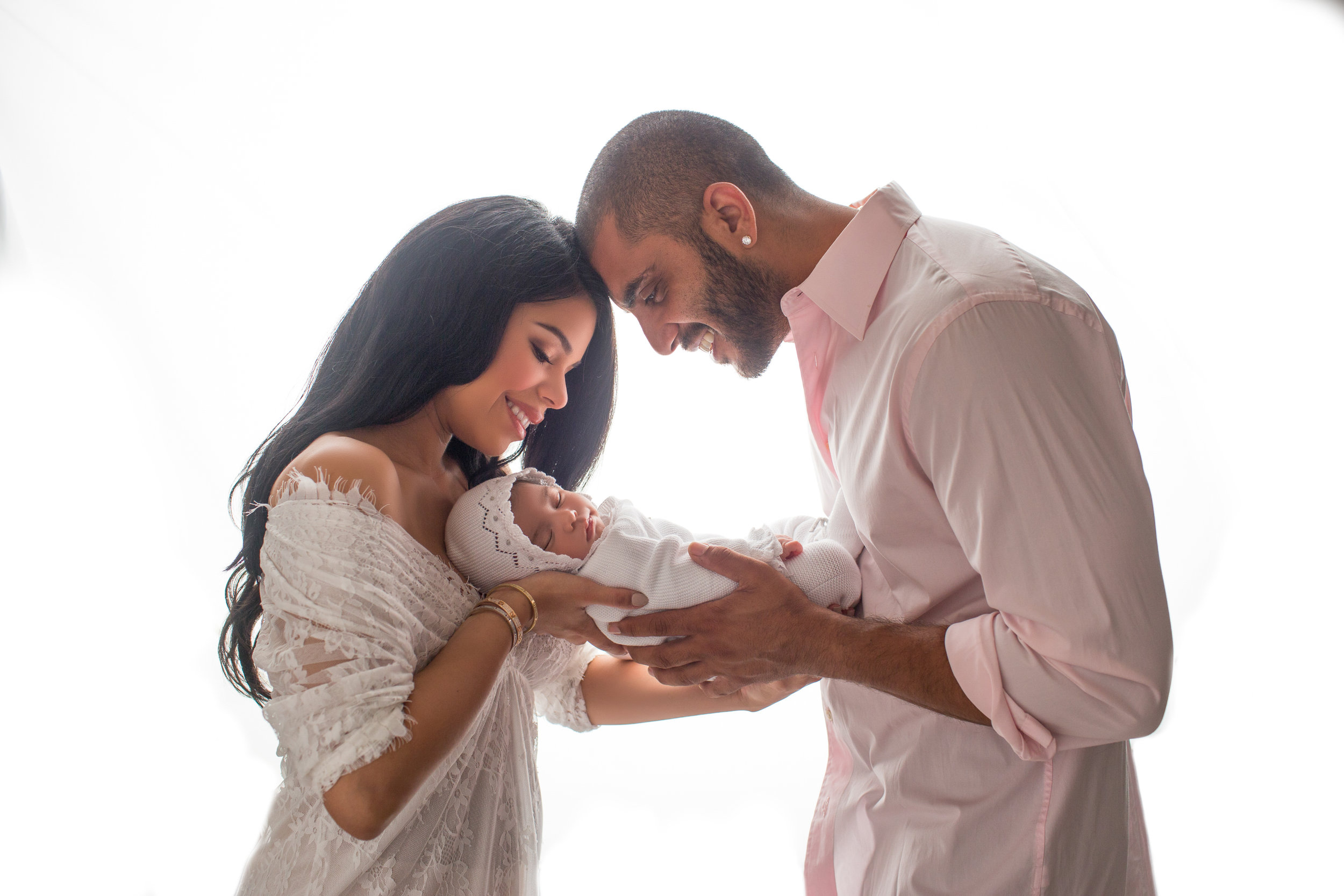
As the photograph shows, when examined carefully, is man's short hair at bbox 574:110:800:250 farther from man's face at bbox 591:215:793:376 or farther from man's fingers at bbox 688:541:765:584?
man's fingers at bbox 688:541:765:584

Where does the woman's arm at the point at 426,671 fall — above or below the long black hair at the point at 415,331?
below

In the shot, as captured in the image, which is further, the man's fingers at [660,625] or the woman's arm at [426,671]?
the man's fingers at [660,625]

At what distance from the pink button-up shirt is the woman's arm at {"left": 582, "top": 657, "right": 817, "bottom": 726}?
0.90 ft

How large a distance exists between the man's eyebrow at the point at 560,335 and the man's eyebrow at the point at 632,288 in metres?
0.16

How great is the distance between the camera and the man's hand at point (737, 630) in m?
1.46

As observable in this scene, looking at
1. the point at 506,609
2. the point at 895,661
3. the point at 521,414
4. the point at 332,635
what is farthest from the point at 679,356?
the point at 332,635

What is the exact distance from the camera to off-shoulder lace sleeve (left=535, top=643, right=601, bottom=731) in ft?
6.06

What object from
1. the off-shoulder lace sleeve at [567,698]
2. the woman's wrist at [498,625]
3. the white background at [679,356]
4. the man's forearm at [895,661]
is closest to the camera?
the man's forearm at [895,661]

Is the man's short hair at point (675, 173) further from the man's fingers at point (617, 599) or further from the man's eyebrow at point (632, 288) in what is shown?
the man's fingers at point (617, 599)

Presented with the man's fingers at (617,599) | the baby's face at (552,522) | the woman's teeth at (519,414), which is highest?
the woman's teeth at (519,414)

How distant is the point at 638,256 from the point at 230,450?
1798 mm

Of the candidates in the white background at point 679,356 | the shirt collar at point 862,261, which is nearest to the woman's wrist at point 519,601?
the shirt collar at point 862,261

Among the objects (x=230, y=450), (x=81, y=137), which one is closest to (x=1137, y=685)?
(x=230, y=450)

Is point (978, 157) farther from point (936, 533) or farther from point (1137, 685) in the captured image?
point (1137, 685)
